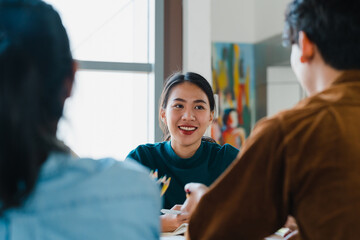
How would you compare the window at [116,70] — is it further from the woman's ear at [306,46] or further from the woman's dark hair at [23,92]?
the woman's dark hair at [23,92]

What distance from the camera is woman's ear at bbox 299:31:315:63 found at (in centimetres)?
108

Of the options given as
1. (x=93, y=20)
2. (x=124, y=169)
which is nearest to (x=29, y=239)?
(x=124, y=169)

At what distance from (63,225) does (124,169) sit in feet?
0.49

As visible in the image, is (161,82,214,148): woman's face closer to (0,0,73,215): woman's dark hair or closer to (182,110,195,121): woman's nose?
(182,110,195,121): woman's nose

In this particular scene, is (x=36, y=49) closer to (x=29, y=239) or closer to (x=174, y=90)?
(x=29, y=239)

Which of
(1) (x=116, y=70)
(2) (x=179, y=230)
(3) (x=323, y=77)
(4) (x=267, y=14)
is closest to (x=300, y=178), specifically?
(3) (x=323, y=77)

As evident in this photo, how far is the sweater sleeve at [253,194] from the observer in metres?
0.97

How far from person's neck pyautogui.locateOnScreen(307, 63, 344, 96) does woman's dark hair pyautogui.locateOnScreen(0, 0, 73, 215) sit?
629 millimetres

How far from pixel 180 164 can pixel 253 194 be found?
135cm

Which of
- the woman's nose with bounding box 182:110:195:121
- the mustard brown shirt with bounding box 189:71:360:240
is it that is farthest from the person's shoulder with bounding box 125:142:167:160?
the mustard brown shirt with bounding box 189:71:360:240

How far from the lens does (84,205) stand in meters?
0.78

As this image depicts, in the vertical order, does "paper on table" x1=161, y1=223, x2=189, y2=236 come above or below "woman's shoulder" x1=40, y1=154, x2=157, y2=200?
below

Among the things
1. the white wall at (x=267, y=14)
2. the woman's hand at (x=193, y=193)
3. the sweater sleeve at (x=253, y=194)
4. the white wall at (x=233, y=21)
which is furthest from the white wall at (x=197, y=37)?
the sweater sleeve at (x=253, y=194)

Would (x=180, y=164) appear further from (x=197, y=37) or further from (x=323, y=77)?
(x=197, y=37)
